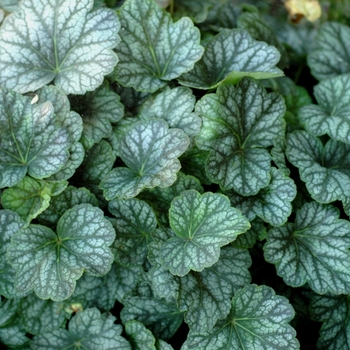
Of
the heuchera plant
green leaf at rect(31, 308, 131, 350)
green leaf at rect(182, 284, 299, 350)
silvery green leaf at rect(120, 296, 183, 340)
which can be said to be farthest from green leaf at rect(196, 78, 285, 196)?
green leaf at rect(31, 308, 131, 350)

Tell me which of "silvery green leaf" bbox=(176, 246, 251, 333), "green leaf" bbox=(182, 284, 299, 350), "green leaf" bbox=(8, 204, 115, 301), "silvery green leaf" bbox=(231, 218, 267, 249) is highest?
"green leaf" bbox=(8, 204, 115, 301)

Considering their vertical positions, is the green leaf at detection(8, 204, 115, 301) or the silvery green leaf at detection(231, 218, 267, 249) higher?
the green leaf at detection(8, 204, 115, 301)

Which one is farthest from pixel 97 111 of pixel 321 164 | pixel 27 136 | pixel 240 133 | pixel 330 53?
pixel 330 53

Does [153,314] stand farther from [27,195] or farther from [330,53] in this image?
[330,53]

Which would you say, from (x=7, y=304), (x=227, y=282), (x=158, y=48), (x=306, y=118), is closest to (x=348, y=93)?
(x=306, y=118)

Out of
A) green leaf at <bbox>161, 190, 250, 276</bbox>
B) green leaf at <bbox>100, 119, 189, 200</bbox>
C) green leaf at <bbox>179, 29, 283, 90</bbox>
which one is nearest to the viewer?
green leaf at <bbox>161, 190, 250, 276</bbox>

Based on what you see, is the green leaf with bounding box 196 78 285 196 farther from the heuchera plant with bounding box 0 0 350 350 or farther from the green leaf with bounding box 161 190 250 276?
the green leaf with bounding box 161 190 250 276

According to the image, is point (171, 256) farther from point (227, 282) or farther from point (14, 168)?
point (14, 168)
